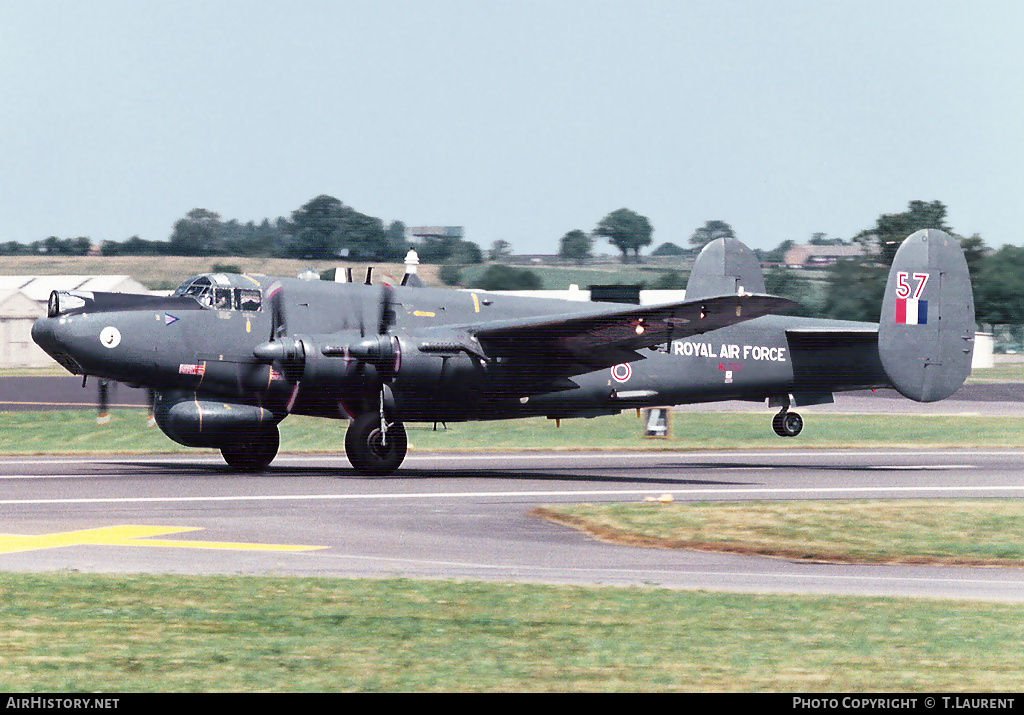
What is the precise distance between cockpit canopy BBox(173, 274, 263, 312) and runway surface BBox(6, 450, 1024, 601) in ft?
11.1

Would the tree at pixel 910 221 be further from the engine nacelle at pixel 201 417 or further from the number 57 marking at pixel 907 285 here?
the engine nacelle at pixel 201 417

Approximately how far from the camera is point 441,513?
19438mm

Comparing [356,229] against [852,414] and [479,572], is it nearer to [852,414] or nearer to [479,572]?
[852,414]

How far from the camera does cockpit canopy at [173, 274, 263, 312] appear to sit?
25.5m

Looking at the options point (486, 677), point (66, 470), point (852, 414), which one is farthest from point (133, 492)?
point (852, 414)

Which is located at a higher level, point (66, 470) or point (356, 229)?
point (356, 229)

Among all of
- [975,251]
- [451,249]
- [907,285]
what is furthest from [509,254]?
[975,251]

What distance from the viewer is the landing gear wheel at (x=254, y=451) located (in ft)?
87.9

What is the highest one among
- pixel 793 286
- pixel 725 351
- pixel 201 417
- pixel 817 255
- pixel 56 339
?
pixel 817 255

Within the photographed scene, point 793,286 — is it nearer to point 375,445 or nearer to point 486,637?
point 375,445

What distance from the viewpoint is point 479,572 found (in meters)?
13.8

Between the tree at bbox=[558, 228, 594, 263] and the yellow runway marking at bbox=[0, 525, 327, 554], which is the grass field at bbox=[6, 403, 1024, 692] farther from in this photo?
the tree at bbox=[558, 228, 594, 263]

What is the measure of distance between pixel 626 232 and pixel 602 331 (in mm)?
37433
